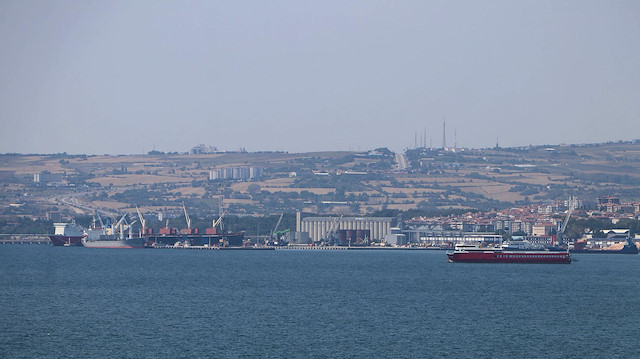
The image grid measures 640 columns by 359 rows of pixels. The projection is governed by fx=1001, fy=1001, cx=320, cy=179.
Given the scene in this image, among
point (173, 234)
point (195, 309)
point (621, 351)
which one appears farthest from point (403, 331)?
point (173, 234)

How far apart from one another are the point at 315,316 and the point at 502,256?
197 feet

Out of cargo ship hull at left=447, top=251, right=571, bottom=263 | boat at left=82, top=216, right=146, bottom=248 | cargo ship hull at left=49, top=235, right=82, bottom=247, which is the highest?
cargo ship hull at left=447, top=251, right=571, bottom=263

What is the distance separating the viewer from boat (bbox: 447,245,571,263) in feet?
337

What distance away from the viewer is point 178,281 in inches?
2729

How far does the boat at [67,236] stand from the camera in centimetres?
17175

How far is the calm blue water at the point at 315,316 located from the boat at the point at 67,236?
9865 centimetres

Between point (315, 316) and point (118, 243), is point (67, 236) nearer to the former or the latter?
point (118, 243)

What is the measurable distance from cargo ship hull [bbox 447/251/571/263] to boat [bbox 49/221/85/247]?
87927 millimetres

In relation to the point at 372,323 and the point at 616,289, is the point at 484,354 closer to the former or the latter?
the point at 372,323

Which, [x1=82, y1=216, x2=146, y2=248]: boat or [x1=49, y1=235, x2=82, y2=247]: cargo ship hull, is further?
[x1=49, y1=235, x2=82, y2=247]: cargo ship hull

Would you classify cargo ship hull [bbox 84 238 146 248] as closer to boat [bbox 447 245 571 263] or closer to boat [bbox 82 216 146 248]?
boat [bbox 82 216 146 248]

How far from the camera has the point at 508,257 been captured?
10344cm

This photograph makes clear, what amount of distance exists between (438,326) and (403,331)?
2.41 metres

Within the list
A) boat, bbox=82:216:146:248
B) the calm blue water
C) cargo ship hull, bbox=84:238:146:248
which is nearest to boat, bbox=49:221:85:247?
boat, bbox=82:216:146:248
